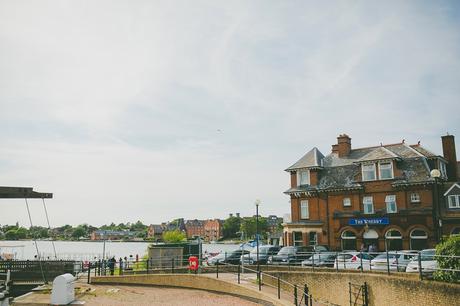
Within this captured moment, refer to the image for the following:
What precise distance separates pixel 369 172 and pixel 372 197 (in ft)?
7.39

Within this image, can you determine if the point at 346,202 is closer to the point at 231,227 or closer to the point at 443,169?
the point at 443,169

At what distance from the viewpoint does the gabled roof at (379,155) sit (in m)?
35.1

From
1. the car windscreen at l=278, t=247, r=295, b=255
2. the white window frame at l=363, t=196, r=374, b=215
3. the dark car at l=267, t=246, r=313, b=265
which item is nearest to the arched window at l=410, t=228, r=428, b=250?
the white window frame at l=363, t=196, r=374, b=215

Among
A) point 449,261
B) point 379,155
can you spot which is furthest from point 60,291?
point 379,155

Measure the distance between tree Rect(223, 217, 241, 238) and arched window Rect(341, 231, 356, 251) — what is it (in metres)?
148

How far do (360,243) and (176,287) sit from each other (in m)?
19.2

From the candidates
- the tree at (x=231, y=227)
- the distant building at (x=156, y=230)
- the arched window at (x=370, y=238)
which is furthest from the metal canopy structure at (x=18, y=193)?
the distant building at (x=156, y=230)

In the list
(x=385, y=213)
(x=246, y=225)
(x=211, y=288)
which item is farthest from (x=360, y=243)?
Answer: (x=246, y=225)

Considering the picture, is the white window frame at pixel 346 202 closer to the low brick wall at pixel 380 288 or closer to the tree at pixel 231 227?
the low brick wall at pixel 380 288

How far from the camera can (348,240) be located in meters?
36.1

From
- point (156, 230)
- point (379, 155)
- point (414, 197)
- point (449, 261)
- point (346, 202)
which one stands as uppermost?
point (379, 155)

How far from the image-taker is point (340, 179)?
38.2m

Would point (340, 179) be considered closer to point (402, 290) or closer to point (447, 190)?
point (447, 190)

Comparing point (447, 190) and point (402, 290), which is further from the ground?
point (447, 190)
